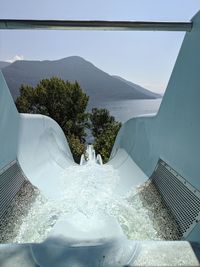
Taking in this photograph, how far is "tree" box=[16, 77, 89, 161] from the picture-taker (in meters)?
17.6

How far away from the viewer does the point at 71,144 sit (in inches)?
650

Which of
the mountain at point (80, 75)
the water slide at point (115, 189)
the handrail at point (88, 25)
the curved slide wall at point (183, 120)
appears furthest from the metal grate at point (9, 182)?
the mountain at point (80, 75)

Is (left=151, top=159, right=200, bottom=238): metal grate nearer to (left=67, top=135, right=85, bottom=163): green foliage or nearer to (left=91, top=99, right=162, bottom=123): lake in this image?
(left=91, top=99, right=162, bottom=123): lake

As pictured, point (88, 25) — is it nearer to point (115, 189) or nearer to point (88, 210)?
point (88, 210)

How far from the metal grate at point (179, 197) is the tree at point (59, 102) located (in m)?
15.2

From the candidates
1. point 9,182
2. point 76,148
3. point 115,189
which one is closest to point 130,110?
point 76,148

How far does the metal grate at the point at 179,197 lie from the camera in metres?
1.51

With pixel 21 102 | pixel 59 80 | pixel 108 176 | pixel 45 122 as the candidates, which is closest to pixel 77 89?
pixel 59 80

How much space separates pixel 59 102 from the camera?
1788cm

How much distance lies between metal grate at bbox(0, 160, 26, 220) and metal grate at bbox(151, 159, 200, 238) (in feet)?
3.73

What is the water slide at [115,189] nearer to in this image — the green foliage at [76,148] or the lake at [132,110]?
the lake at [132,110]

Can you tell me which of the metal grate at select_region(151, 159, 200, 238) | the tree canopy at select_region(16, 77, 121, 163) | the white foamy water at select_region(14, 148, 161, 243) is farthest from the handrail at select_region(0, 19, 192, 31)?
the tree canopy at select_region(16, 77, 121, 163)

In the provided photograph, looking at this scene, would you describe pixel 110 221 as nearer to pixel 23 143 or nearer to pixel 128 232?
pixel 128 232

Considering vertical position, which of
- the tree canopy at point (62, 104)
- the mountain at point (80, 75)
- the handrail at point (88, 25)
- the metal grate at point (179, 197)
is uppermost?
the handrail at point (88, 25)
